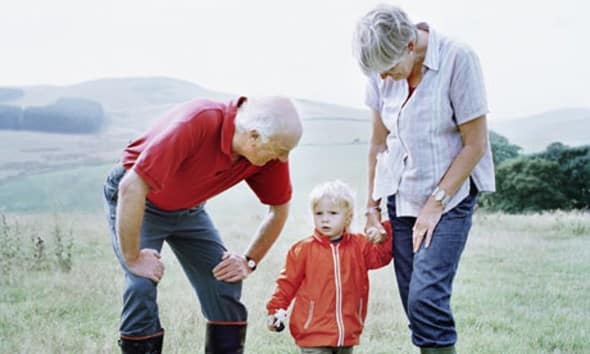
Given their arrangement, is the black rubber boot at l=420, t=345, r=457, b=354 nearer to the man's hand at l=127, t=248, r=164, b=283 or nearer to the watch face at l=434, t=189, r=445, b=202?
the watch face at l=434, t=189, r=445, b=202

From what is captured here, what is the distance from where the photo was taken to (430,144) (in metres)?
1.76

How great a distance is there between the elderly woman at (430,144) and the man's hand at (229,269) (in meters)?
0.47

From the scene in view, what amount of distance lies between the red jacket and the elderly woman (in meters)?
0.26

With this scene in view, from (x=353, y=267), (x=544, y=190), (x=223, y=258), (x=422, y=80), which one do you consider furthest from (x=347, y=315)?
(x=544, y=190)

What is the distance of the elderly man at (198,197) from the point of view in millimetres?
1684

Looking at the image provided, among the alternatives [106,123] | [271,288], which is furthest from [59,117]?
[271,288]

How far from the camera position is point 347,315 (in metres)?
2.11

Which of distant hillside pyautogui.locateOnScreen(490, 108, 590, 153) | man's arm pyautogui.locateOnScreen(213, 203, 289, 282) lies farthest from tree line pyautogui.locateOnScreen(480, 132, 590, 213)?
man's arm pyautogui.locateOnScreen(213, 203, 289, 282)

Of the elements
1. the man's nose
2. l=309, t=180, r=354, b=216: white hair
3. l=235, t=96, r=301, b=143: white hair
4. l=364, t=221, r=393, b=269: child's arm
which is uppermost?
l=235, t=96, r=301, b=143: white hair

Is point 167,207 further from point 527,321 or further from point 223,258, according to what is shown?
point 527,321

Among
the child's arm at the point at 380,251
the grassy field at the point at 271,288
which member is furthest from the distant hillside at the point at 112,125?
the child's arm at the point at 380,251

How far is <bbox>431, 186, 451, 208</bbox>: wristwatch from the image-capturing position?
5.74 feet

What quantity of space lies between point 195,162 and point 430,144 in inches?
22.5

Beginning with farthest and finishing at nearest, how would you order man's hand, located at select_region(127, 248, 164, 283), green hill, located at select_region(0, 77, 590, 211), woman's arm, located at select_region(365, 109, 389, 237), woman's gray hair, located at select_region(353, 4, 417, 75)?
green hill, located at select_region(0, 77, 590, 211) < woman's arm, located at select_region(365, 109, 389, 237) < man's hand, located at select_region(127, 248, 164, 283) < woman's gray hair, located at select_region(353, 4, 417, 75)
